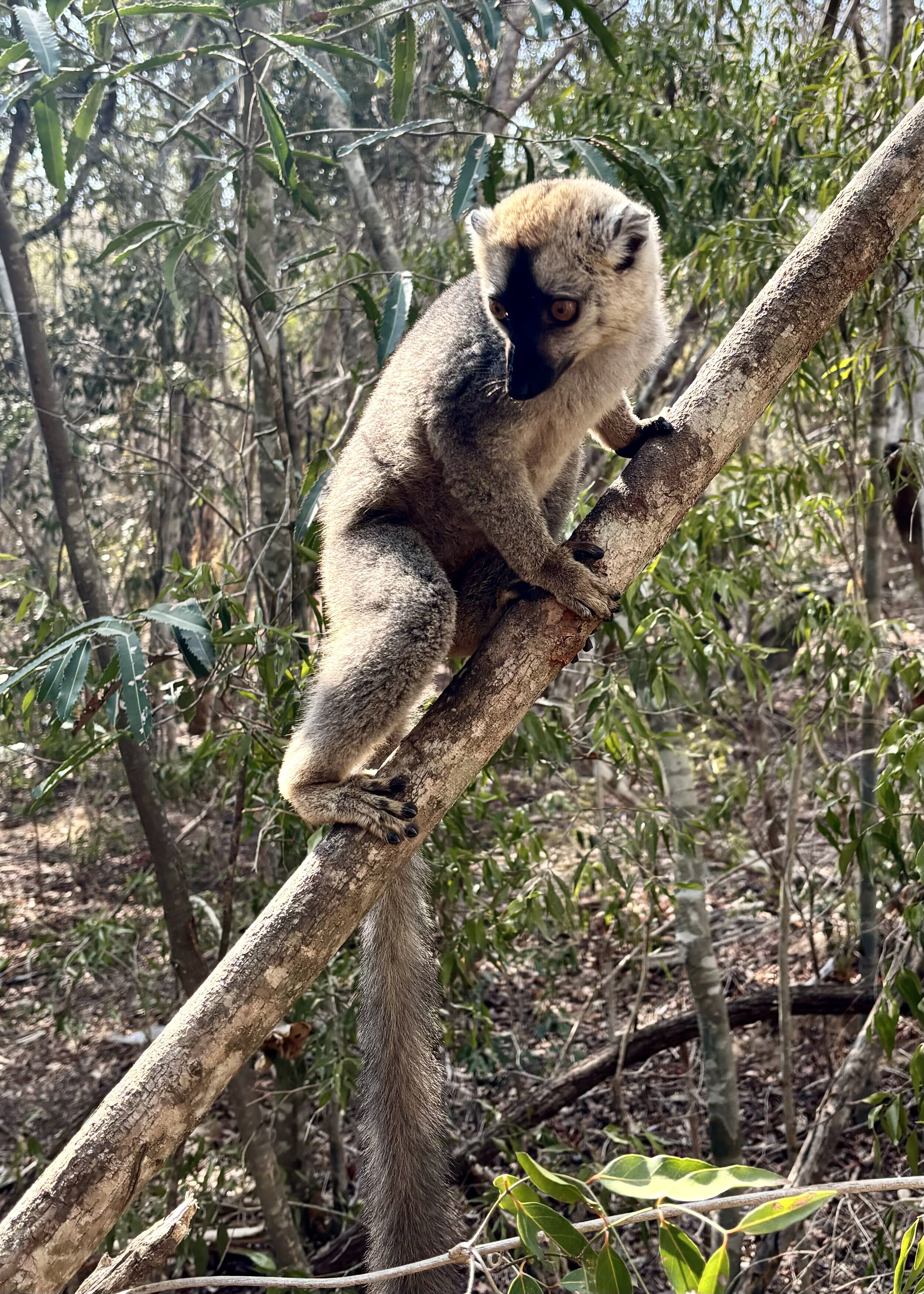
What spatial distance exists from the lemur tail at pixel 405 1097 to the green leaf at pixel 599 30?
326cm

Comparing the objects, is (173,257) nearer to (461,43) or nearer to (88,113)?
(88,113)

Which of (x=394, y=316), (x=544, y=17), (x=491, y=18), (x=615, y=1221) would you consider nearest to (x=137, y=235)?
(x=394, y=316)

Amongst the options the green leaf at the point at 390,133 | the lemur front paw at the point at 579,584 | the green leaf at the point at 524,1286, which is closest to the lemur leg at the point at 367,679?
the lemur front paw at the point at 579,584

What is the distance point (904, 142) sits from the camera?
303 cm

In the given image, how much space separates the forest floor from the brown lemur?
84.8 inches

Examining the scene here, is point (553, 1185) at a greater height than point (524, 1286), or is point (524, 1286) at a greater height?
point (553, 1185)

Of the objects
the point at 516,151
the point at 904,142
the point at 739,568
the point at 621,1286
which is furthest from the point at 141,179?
the point at 621,1286

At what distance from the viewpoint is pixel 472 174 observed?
400 centimetres

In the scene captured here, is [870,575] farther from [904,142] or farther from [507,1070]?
[507,1070]

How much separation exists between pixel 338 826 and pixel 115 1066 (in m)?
5.59

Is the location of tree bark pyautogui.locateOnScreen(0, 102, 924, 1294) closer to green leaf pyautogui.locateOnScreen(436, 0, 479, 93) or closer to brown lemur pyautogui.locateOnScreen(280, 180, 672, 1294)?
brown lemur pyautogui.locateOnScreen(280, 180, 672, 1294)

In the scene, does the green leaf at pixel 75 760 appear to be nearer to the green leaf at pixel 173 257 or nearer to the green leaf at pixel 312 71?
the green leaf at pixel 173 257

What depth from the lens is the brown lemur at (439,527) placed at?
294 centimetres

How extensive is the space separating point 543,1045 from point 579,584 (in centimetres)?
520
